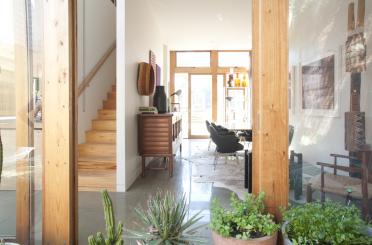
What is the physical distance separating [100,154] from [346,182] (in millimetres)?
3723

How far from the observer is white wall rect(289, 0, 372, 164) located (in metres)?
2.42

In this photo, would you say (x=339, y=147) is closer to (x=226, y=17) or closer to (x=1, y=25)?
(x=1, y=25)

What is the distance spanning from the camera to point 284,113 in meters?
2.03

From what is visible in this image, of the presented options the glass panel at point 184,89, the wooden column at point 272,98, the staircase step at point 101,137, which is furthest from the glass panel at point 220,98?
the wooden column at point 272,98

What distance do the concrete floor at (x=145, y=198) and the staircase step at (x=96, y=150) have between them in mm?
680

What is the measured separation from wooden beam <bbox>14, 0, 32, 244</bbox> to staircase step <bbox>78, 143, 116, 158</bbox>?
110 inches

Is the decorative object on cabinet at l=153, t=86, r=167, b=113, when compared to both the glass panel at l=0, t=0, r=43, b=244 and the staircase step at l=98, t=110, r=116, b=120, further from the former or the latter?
the glass panel at l=0, t=0, r=43, b=244

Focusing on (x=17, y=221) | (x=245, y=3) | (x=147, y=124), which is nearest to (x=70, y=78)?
(x=17, y=221)

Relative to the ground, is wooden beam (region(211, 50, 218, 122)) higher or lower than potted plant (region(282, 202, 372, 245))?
higher

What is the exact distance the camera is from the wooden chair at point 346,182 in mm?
2453

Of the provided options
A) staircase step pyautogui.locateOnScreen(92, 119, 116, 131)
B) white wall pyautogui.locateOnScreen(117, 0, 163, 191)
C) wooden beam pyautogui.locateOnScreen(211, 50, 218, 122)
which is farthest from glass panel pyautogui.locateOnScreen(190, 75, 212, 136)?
staircase step pyautogui.locateOnScreen(92, 119, 116, 131)

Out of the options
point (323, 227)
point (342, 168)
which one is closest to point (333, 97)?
point (342, 168)

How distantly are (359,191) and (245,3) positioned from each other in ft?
16.4

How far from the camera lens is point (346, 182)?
2.56m
